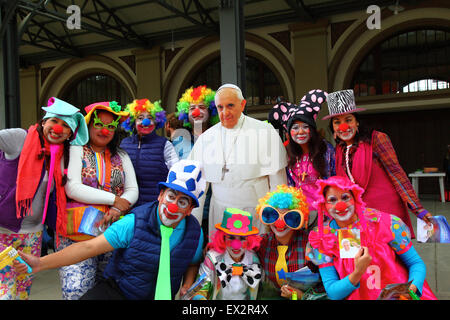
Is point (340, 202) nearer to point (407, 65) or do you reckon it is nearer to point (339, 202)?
point (339, 202)

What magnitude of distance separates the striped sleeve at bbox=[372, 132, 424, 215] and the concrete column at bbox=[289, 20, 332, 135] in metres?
7.55

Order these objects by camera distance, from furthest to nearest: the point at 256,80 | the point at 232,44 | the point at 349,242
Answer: the point at 256,80 → the point at 232,44 → the point at 349,242

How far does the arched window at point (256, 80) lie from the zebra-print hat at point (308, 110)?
824cm

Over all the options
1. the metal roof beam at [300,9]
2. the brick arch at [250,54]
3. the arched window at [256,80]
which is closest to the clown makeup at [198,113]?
the metal roof beam at [300,9]

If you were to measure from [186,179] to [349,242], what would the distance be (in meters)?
0.94

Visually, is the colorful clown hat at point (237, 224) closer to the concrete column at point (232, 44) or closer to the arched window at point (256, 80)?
the concrete column at point (232, 44)

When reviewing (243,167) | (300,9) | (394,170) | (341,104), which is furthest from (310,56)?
(243,167)

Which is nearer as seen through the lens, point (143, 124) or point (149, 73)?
point (143, 124)

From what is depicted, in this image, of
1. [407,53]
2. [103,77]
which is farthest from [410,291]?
[103,77]

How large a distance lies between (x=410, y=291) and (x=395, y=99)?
28.7ft

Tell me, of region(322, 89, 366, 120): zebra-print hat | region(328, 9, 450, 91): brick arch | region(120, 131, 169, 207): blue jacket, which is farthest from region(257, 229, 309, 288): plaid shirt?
region(328, 9, 450, 91): brick arch

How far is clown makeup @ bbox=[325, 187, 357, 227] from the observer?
78.0 inches

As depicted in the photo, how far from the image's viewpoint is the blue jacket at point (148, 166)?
2.85 meters

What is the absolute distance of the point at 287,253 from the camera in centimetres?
221
